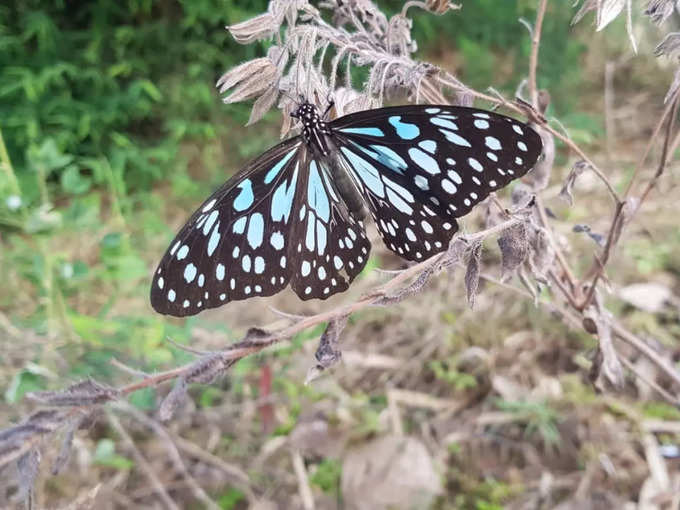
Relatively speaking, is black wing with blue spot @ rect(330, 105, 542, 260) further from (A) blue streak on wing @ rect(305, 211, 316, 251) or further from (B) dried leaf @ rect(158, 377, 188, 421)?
(B) dried leaf @ rect(158, 377, 188, 421)

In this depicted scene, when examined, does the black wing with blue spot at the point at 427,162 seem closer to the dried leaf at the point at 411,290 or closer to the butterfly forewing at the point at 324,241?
the butterfly forewing at the point at 324,241

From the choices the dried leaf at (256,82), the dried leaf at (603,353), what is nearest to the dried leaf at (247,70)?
the dried leaf at (256,82)

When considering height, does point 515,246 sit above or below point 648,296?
above

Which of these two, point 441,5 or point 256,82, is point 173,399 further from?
point 441,5

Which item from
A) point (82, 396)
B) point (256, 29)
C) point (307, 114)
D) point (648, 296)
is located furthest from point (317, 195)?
point (648, 296)

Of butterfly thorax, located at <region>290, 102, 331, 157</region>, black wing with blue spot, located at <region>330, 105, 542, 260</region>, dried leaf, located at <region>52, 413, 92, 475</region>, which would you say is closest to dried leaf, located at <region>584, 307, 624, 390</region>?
black wing with blue spot, located at <region>330, 105, 542, 260</region>
